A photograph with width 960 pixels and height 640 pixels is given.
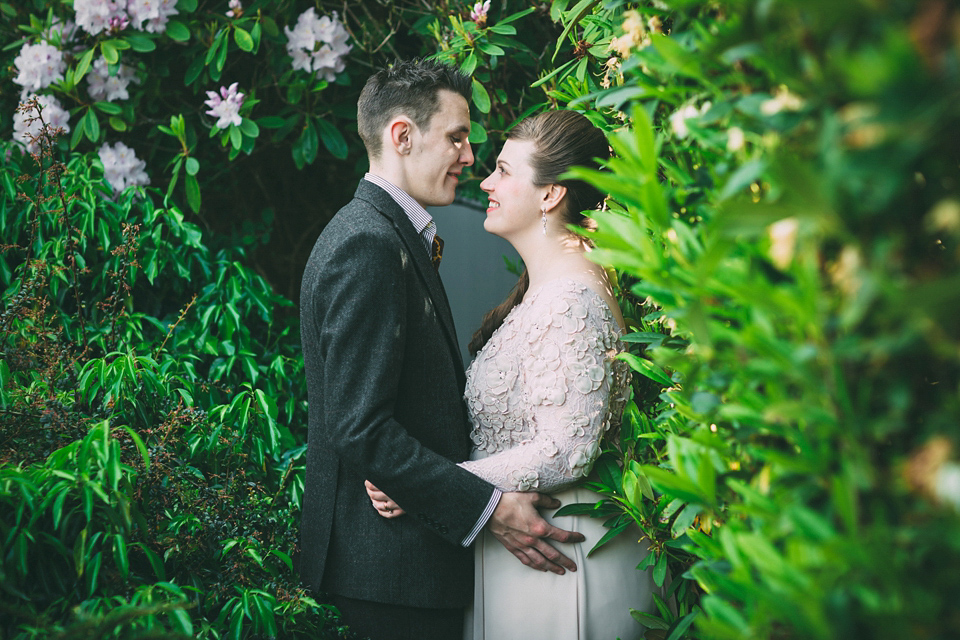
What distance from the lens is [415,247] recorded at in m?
1.74

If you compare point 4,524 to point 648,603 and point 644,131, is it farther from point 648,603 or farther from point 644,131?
point 648,603

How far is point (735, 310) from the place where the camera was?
0.79 m

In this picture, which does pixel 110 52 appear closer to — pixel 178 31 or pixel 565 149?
pixel 178 31

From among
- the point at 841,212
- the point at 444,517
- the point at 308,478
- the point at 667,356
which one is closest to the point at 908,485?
the point at 841,212

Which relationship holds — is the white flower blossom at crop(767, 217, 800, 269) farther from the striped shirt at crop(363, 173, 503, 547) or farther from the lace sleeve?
the striped shirt at crop(363, 173, 503, 547)

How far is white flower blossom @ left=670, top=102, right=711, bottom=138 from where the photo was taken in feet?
2.83

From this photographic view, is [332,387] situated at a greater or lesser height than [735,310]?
lesser

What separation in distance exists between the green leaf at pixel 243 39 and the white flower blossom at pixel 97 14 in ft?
1.31

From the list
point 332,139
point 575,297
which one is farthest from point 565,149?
point 332,139

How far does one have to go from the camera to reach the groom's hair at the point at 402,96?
187cm

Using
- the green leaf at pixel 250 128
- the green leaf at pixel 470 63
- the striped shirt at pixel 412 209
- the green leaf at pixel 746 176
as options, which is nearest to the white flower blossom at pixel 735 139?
the green leaf at pixel 746 176

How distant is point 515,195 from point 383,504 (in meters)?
0.89

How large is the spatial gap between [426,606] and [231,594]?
18.0 inches

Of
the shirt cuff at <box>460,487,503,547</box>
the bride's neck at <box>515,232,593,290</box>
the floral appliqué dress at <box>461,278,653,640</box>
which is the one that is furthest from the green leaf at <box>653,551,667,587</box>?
the bride's neck at <box>515,232,593,290</box>
